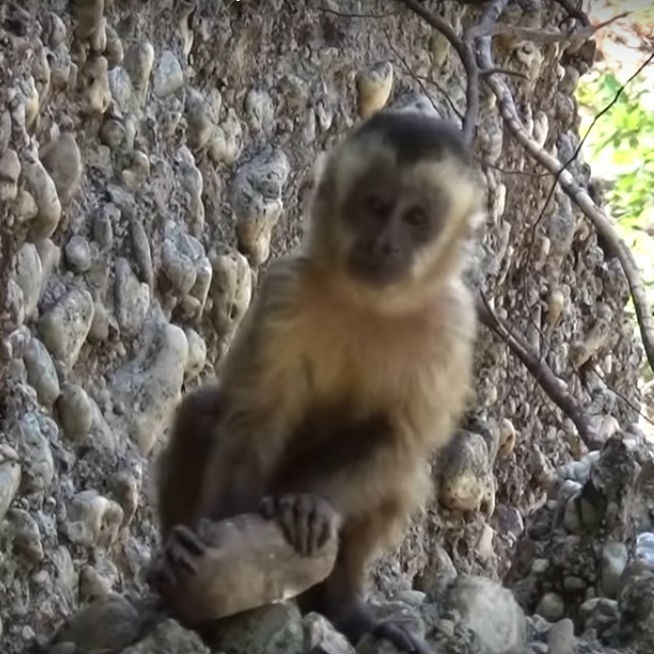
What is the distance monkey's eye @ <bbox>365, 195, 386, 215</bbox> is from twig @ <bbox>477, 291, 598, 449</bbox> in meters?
1.27

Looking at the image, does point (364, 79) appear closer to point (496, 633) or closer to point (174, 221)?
point (174, 221)

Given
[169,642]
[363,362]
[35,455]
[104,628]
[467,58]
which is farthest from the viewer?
[467,58]

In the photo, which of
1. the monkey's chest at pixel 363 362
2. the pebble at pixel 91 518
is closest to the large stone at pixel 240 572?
the monkey's chest at pixel 363 362

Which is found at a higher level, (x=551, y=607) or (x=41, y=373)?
(x=41, y=373)

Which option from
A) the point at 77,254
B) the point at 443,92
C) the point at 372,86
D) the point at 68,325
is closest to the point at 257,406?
the point at 68,325

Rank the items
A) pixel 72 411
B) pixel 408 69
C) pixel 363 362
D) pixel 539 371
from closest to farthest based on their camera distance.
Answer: pixel 363 362 < pixel 72 411 < pixel 539 371 < pixel 408 69

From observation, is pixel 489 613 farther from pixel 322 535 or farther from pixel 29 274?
pixel 29 274

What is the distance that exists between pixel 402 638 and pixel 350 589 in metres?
0.22

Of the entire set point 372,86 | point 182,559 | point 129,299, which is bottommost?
point 182,559

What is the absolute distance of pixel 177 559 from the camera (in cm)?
227

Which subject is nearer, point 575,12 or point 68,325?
point 68,325

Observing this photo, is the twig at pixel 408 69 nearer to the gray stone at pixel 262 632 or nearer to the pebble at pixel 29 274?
the pebble at pixel 29 274

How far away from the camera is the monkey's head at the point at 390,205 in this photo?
255 centimetres

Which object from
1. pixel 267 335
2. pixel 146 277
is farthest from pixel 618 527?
pixel 146 277
